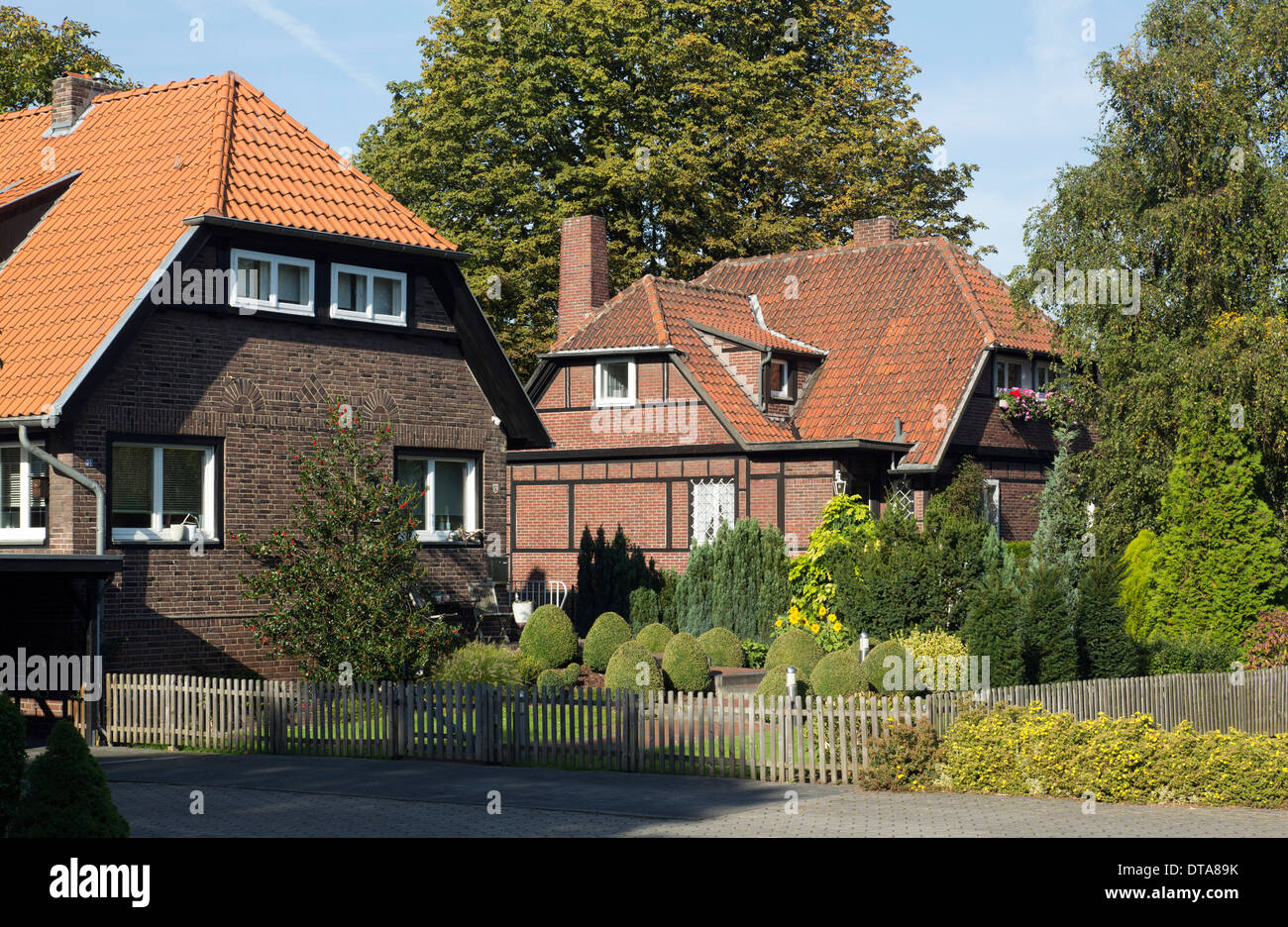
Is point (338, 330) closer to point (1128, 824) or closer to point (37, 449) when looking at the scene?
point (37, 449)

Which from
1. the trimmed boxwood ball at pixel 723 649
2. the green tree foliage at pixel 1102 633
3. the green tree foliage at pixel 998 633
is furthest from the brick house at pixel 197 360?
the green tree foliage at pixel 1102 633

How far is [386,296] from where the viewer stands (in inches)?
994

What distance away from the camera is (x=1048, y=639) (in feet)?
72.1

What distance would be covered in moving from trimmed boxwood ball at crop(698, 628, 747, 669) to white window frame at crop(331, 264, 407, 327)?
7.48 meters

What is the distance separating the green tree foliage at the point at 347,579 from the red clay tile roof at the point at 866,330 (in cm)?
1248

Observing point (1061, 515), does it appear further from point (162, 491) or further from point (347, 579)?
point (162, 491)

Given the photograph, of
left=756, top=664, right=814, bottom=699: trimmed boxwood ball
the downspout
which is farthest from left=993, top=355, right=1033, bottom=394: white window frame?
the downspout

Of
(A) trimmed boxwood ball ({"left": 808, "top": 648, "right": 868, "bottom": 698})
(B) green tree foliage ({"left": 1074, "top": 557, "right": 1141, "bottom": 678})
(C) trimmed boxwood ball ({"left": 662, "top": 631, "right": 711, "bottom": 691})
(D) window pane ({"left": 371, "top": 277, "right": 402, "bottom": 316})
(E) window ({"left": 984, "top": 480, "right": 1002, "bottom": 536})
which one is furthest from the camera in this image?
(E) window ({"left": 984, "top": 480, "right": 1002, "bottom": 536})

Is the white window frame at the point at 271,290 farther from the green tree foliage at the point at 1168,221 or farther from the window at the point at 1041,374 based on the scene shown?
the window at the point at 1041,374

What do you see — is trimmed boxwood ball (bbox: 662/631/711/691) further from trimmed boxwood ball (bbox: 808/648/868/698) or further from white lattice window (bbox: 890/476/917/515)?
white lattice window (bbox: 890/476/917/515)

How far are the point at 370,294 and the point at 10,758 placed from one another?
1500 cm

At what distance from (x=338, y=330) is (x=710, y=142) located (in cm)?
2110

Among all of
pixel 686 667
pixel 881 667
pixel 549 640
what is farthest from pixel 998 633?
pixel 549 640

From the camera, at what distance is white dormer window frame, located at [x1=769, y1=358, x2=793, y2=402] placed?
35.2 meters
